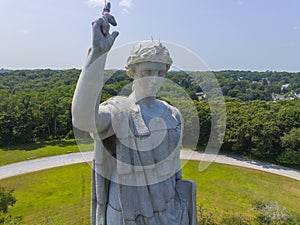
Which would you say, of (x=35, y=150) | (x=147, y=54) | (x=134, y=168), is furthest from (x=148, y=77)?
(x=35, y=150)

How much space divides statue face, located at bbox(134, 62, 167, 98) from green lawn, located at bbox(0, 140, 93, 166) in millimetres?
27883

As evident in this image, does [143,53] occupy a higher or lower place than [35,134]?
higher

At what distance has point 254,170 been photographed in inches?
976

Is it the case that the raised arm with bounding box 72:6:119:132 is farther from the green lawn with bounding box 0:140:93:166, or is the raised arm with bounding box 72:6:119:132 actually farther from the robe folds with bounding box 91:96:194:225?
the green lawn with bounding box 0:140:93:166

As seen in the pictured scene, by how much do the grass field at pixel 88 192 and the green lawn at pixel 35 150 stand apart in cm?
559

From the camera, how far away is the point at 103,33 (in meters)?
2.12

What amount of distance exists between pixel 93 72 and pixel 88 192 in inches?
773

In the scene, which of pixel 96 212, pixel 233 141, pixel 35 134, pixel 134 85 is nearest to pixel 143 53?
pixel 134 85

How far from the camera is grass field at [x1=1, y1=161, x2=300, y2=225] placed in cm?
1688

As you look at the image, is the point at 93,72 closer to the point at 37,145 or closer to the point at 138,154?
the point at 138,154

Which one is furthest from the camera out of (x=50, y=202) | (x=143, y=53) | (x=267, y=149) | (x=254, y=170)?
(x=267, y=149)

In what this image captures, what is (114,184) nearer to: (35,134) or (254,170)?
(254,170)

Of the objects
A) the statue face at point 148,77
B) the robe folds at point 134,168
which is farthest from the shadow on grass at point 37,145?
the statue face at point 148,77

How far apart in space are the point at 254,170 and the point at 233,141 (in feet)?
14.1
